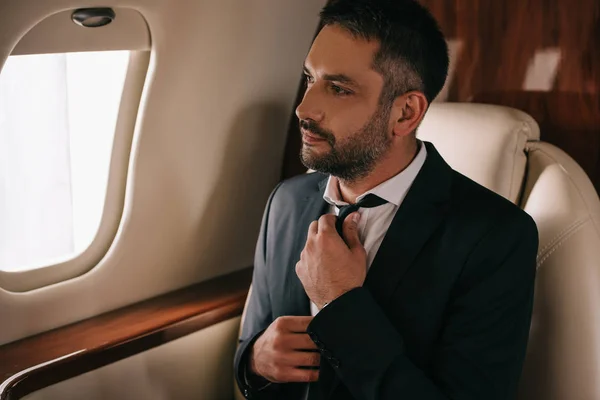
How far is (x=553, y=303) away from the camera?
1463mm

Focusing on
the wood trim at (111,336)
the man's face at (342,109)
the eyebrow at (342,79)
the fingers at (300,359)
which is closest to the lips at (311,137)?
the man's face at (342,109)

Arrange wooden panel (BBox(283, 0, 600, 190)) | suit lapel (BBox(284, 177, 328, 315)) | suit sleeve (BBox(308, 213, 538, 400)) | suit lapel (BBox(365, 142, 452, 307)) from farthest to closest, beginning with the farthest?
wooden panel (BBox(283, 0, 600, 190)), suit lapel (BBox(284, 177, 328, 315)), suit lapel (BBox(365, 142, 452, 307)), suit sleeve (BBox(308, 213, 538, 400))

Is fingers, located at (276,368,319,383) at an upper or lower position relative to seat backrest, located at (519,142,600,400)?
lower

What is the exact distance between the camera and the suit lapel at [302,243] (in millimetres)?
1562

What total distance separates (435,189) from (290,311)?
0.42 meters

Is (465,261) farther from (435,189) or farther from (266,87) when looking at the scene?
(266,87)

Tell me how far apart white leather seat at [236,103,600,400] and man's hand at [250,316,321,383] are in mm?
456

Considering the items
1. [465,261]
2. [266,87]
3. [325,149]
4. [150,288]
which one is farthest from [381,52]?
[150,288]

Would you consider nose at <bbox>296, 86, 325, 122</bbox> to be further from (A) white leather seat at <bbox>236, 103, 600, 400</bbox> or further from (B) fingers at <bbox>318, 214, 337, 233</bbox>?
(A) white leather seat at <bbox>236, 103, 600, 400</bbox>

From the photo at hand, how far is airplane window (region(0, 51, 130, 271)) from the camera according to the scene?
5.59 feet

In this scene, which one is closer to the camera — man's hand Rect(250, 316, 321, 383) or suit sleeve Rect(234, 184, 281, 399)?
man's hand Rect(250, 316, 321, 383)

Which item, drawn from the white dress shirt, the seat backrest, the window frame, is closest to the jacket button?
the white dress shirt

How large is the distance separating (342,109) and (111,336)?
79 cm

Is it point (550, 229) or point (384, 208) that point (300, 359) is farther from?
point (550, 229)
